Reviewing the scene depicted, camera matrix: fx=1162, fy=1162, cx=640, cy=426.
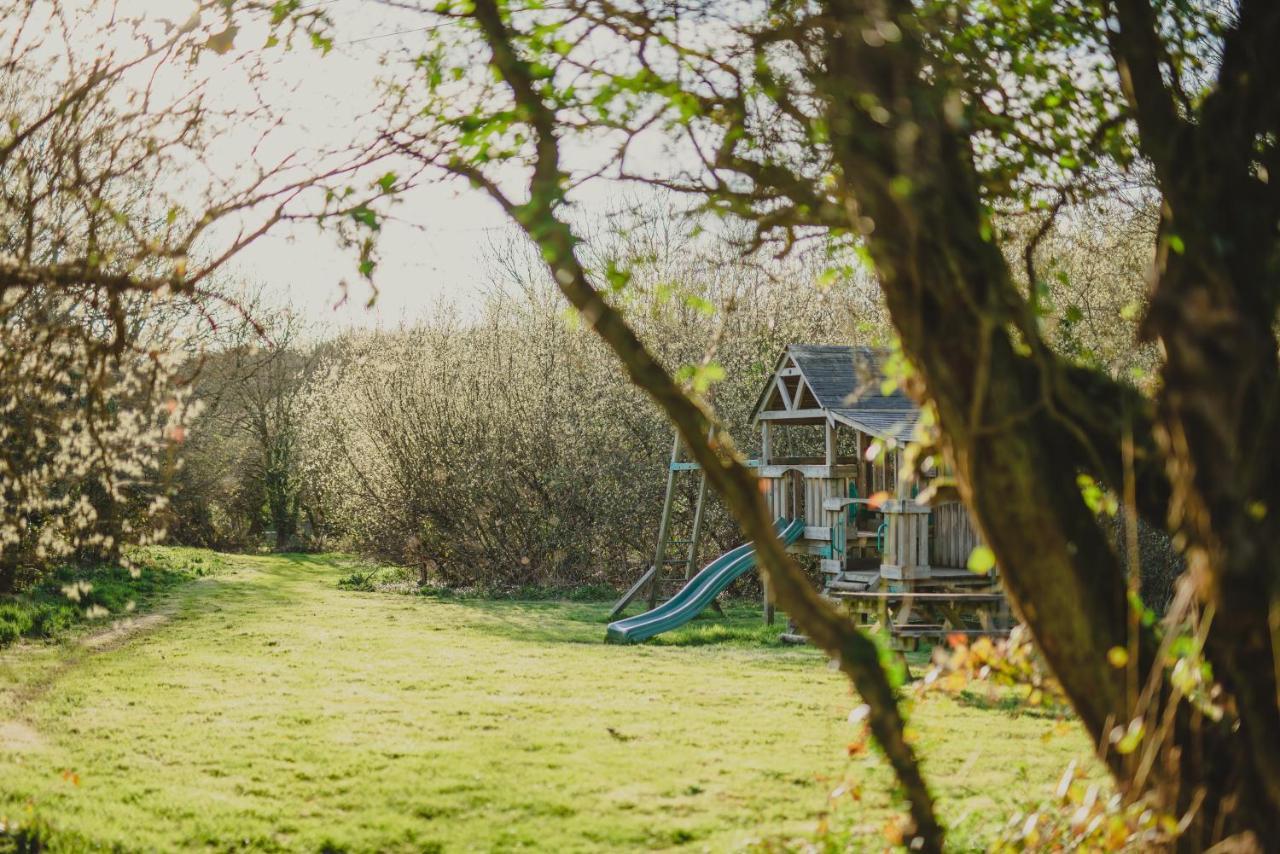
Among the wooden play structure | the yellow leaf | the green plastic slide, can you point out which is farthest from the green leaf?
the green plastic slide

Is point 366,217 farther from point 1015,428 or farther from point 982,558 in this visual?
point 982,558

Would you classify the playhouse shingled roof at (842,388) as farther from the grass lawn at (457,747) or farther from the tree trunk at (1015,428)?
the tree trunk at (1015,428)

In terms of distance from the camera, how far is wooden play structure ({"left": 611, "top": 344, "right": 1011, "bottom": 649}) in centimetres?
1198

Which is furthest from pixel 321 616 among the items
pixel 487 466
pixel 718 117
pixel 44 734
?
Result: pixel 718 117

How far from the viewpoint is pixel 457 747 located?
7.96 metres

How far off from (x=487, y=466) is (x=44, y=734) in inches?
491

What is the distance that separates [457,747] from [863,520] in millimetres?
8422

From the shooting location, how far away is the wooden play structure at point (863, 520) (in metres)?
12.0

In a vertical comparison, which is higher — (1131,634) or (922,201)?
(922,201)

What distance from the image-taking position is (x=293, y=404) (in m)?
30.9

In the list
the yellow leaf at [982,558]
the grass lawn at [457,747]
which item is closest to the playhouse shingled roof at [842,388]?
the grass lawn at [457,747]

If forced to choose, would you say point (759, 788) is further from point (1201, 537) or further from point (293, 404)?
point (293, 404)

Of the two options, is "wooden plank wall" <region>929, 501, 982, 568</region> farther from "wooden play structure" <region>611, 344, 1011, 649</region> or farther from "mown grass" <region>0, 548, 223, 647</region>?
"mown grass" <region>0, 548, 223, 647</region>

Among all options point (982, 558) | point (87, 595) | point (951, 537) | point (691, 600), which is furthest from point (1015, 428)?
point (87, 595)
